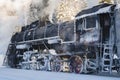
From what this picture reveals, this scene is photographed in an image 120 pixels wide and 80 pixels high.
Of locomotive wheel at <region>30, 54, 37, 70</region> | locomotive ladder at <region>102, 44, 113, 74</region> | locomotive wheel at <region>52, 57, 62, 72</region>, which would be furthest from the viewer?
locomotive wheel at <region>30, 54, 37, 70</region>

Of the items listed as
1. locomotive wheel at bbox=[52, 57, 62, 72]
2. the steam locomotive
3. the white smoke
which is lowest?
locomotive wheel at bbox=[52, 57, 62, 72]

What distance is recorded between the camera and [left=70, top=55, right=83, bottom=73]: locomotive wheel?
662 inches

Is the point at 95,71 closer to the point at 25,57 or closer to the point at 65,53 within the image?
the point at 65,53

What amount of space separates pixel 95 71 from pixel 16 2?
15.5m

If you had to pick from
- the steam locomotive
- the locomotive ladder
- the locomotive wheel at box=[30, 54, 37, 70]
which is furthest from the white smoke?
the locomotive ladder

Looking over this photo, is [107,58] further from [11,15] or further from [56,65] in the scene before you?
[11,15]

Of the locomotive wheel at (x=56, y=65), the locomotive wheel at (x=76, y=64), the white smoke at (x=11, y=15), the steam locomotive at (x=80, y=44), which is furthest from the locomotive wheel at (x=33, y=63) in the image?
the white smoke at (x=11, y=15)

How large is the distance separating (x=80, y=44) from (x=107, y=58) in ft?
6.26

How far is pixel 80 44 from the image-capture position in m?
17.1

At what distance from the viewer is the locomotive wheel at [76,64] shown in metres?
16.8

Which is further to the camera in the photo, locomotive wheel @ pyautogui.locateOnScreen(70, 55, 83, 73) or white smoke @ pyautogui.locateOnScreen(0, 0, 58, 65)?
white smoke @ pyautogui.locateOnScreen(0, 0, 58, 65)

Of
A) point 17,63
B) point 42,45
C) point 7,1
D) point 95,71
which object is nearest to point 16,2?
point 7,1

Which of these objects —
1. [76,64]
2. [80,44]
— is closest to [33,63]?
[76,64]

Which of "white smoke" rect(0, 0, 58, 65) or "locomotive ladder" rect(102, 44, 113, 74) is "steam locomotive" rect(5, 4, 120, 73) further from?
"white smoke" rect(0, 0, 58, 65)
